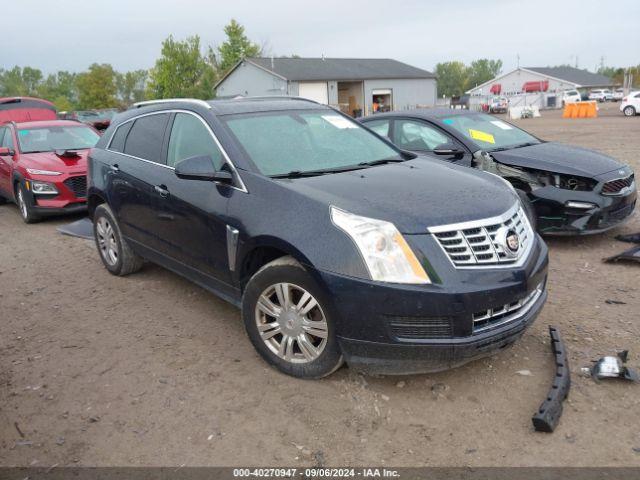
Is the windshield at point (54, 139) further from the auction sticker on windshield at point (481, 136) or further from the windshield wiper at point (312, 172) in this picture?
the windshield wiper at point (312, 172)

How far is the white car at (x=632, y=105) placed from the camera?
1254 inches

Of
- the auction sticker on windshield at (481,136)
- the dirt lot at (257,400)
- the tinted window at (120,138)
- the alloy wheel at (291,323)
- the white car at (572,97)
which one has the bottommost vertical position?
the dirt lot at (257,400)

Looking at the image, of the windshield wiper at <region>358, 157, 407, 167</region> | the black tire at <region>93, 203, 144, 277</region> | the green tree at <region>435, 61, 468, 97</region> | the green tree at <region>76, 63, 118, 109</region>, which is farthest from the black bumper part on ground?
the green tree at <region>435, 61, 468, 97</region>

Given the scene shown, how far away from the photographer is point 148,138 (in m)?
4.90

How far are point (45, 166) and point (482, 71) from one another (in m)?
145

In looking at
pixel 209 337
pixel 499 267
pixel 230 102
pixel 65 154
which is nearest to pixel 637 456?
pixel 499 267

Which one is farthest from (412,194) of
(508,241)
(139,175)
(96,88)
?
(96,88)

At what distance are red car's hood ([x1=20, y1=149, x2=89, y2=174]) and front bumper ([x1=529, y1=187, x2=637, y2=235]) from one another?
6.59 meters

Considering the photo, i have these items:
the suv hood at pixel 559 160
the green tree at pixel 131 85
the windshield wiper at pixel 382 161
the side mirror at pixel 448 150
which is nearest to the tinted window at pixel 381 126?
the side mirror at pixel 448 150

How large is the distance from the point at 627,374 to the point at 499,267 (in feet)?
3.52

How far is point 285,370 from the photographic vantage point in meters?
3.49

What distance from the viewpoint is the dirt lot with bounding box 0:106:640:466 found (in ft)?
9.25

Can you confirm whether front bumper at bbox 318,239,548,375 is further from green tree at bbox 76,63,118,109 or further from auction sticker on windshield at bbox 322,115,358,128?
green tree at bbox 76,63,118,109

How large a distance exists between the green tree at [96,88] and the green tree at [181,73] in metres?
11.3
